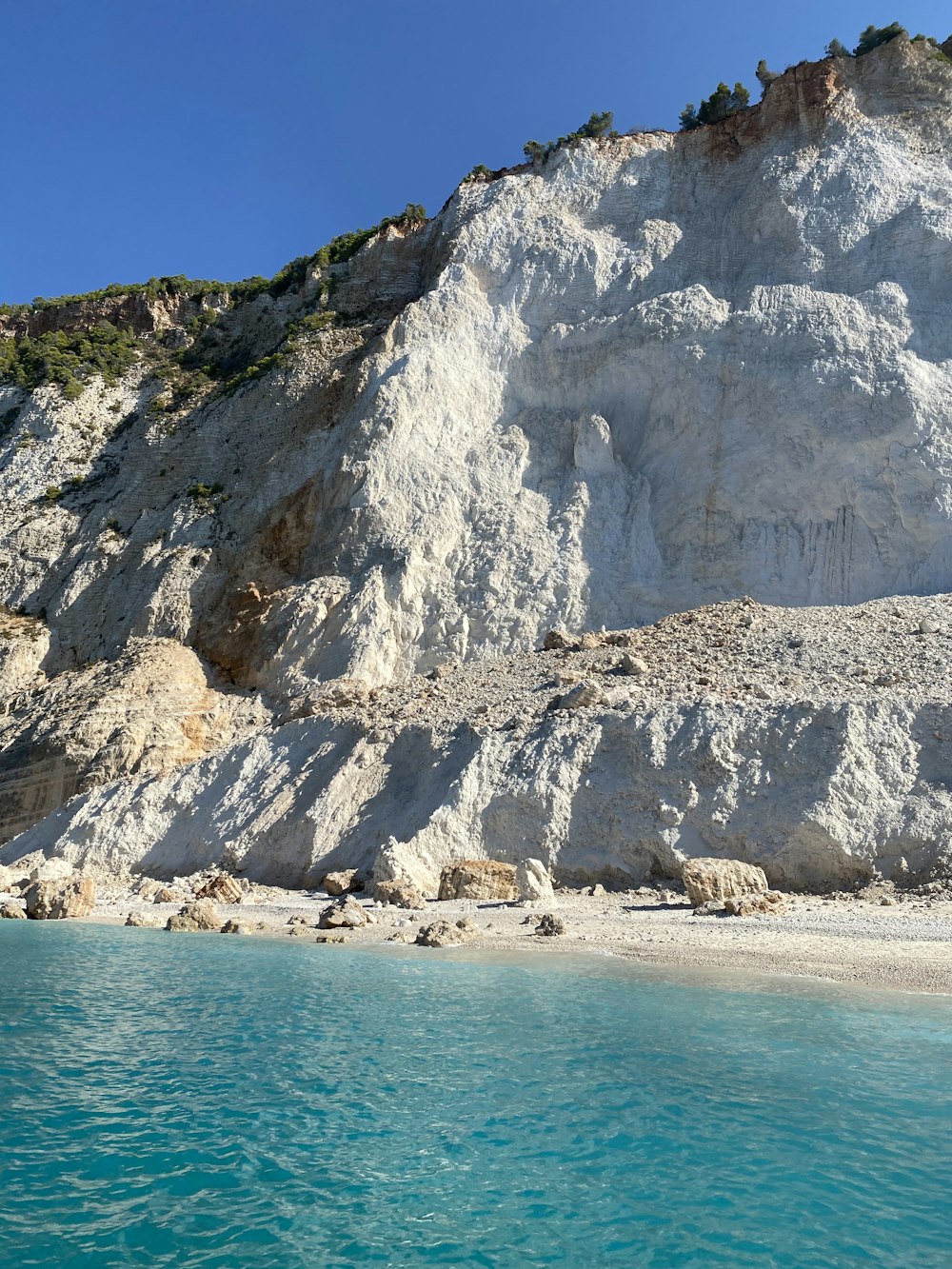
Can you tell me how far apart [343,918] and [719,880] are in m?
6.00

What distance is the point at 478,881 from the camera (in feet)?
56.1

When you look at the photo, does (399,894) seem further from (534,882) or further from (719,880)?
→ (719,880)

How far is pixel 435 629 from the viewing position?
92.8 ft

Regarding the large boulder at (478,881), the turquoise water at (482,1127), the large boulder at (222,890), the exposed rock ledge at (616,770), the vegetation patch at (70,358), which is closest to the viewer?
the turquoise water at (482,1127)

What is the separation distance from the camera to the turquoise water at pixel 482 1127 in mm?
4918

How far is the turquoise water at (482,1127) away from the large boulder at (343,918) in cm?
471

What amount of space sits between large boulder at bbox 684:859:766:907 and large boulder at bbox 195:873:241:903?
9.29 meters

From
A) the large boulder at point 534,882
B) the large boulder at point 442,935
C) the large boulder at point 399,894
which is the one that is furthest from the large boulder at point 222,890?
the large boulder at point 442,935

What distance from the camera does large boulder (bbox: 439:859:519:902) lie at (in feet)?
55.7

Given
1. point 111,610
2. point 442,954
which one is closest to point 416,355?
point 111,610

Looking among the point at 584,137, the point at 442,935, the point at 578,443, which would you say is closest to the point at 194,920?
the point at 442,935

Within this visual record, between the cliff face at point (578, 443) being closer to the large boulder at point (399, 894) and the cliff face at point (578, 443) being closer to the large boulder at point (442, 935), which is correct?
the large boulder at point (399, 894)

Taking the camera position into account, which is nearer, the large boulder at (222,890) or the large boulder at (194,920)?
the large boulder at (194,920)

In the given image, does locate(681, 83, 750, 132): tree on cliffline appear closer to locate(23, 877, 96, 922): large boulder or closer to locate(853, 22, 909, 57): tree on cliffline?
locate(853, 22, 909, 57): tree on cliffline
